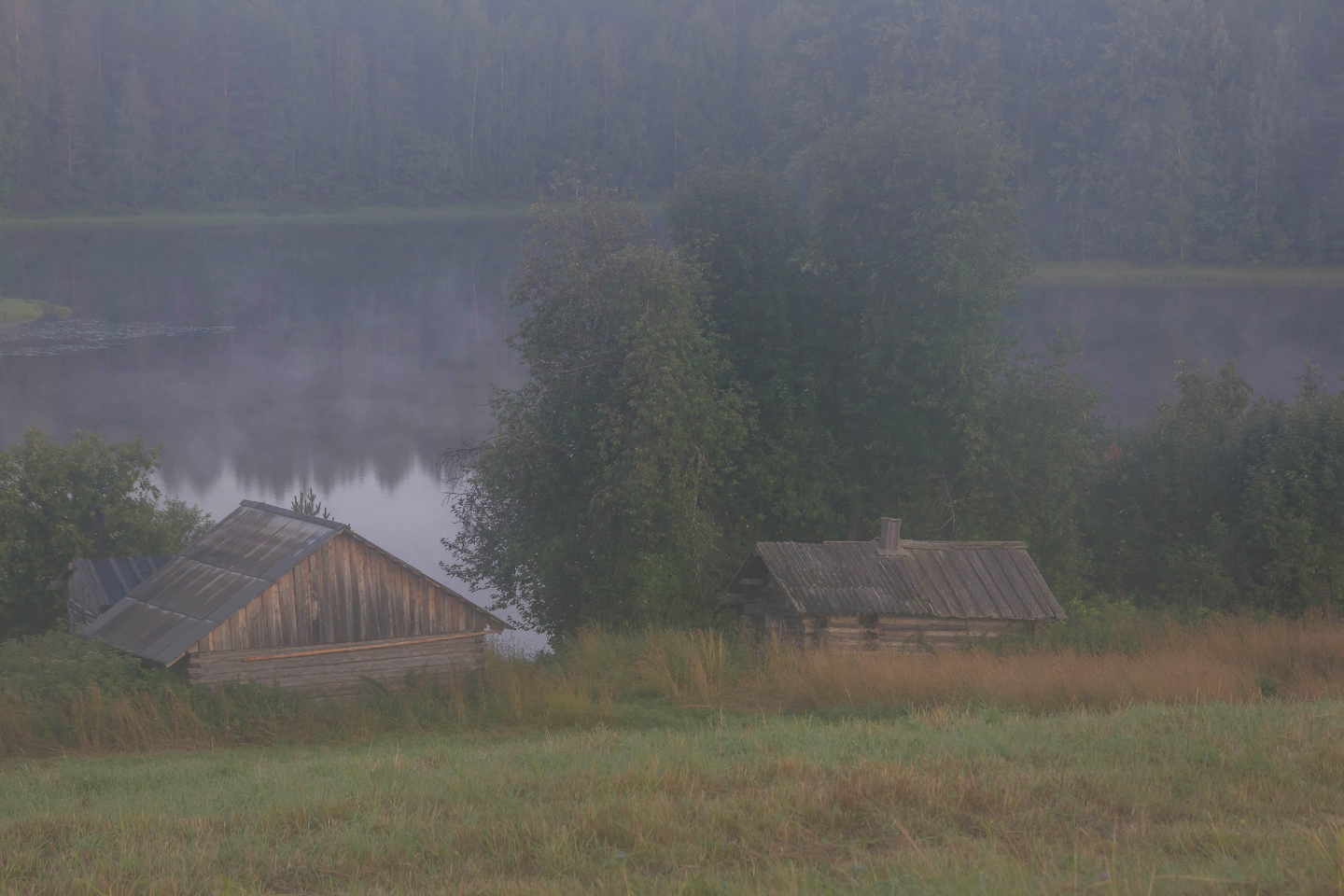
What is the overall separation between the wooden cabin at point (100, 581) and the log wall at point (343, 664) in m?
7.38

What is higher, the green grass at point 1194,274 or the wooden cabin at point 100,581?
the green grass at point 1194,274

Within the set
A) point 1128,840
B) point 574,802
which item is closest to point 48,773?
point 574,802

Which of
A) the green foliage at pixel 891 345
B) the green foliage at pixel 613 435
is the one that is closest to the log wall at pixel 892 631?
the green foliage at pixel 613 435

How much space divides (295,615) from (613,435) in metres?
7.28

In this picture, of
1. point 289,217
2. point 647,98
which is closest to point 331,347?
point 289,217

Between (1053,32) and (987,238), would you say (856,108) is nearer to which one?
(1053,32)

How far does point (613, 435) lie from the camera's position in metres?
22.9

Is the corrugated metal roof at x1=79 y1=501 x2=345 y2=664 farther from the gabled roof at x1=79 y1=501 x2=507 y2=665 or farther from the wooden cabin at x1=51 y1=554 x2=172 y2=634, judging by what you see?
the wooden cabin at x1=51 y1=554 x2=172 y2=634

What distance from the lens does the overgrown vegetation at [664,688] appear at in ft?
39.6

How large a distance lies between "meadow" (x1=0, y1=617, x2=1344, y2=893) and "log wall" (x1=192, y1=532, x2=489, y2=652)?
6.05 metres

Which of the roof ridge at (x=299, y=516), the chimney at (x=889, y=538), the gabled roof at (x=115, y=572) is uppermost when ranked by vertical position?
the roof ridge at (x=299, y=516)

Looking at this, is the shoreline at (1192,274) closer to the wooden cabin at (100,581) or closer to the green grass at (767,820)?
the wooden cabin at (100,581)

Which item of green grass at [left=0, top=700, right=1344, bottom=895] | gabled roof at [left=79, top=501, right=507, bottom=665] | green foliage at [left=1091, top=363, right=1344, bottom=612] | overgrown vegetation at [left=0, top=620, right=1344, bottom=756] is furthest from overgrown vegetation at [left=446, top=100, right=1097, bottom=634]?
green grass at [left=0, top=700, right=1344, bottom=895]

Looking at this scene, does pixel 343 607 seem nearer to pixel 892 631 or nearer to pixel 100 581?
pixel 100 581
